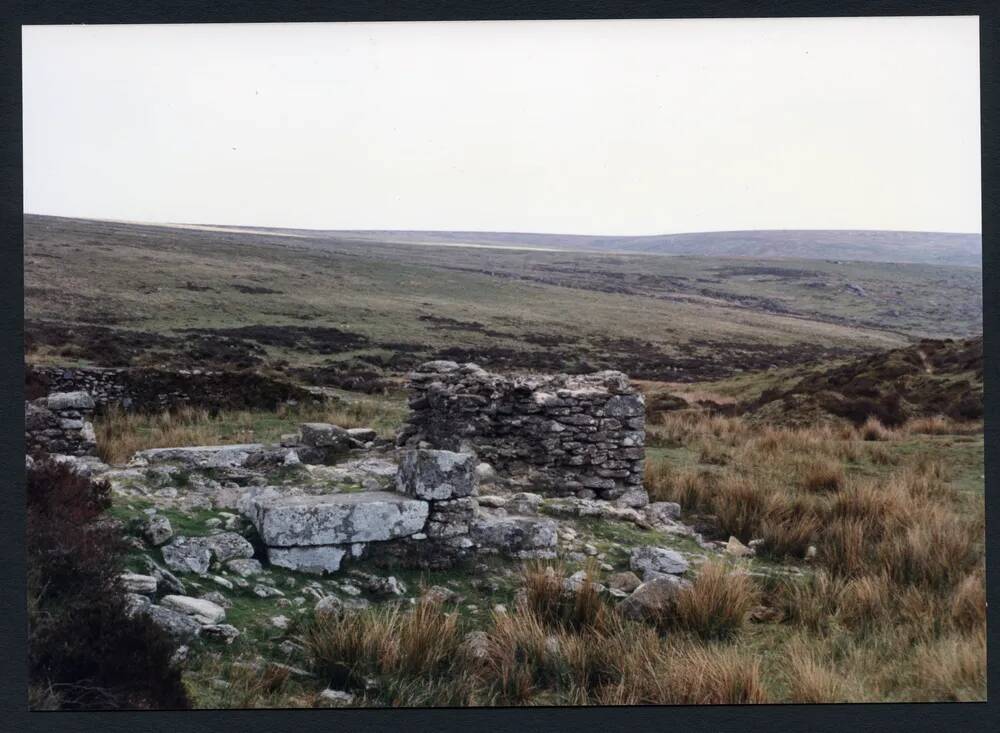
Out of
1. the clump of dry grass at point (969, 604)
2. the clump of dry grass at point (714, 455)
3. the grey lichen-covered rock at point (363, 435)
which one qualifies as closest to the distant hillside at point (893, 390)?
the clump of dry grass at point (714, 455)

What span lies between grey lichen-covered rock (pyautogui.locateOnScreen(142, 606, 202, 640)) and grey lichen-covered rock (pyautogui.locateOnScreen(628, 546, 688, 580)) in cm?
326

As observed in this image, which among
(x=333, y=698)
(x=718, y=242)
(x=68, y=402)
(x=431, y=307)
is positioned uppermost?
(x=718, y=242)

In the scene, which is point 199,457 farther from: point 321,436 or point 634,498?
point 634,498

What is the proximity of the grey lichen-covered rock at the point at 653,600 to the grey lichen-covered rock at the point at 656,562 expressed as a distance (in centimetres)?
38

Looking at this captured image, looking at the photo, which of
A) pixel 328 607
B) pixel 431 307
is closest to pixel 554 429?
pixel 328 607

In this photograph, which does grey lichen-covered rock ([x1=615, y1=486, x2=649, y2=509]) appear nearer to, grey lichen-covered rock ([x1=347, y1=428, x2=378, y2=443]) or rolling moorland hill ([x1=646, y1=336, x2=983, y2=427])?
grey lichen-covered rock ([x1=347, y1=428, x2=378, y2=443])

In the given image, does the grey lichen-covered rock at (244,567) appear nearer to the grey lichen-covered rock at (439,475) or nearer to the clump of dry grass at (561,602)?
the grey lichen-covered rock at (439,475)

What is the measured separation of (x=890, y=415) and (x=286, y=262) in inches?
1187

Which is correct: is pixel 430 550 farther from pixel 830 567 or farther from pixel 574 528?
pixel 830 567

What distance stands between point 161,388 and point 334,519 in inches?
304

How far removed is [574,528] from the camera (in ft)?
22.9

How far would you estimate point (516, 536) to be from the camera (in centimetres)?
627

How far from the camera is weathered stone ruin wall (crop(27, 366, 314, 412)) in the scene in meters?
11.8

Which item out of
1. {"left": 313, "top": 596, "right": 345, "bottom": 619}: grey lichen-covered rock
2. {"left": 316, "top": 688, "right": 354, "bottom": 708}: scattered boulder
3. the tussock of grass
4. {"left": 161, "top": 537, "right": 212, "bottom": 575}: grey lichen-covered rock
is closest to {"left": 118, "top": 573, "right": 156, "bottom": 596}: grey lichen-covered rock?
{"left": 161, "top": 537, "right": 212, "bottom": 575}: grey lichen-covered rock
